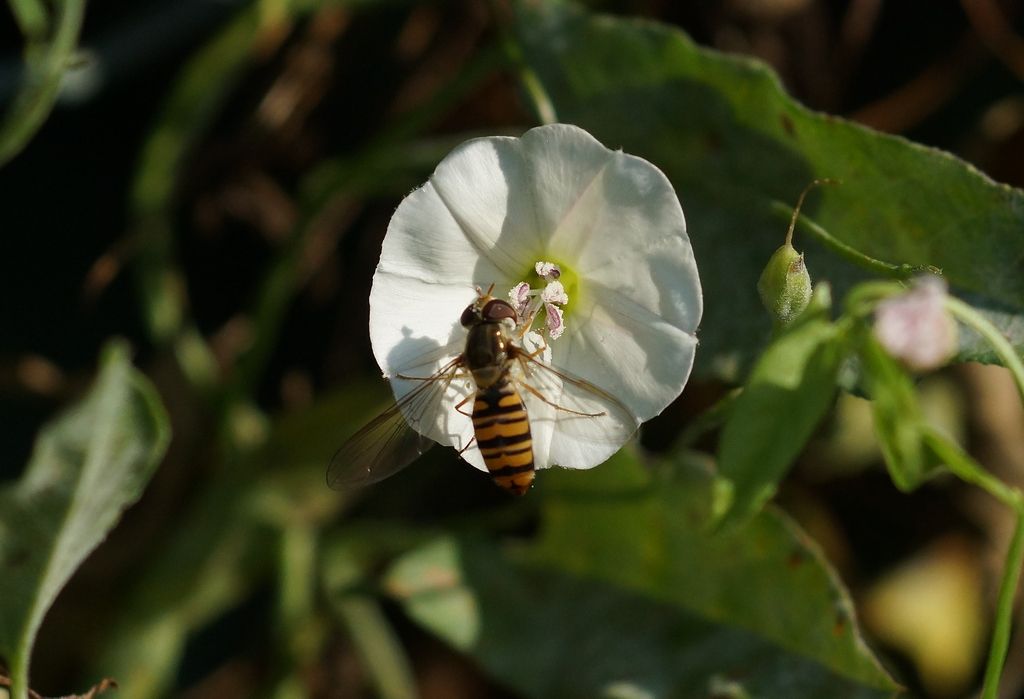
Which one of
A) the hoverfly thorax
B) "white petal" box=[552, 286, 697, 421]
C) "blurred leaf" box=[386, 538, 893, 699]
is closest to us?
→ "white petal" box=[552, 286, 697, 421]

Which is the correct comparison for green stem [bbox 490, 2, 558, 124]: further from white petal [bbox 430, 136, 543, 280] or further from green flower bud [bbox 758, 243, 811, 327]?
green flower bud [bbox 758, 243, 811, 327]

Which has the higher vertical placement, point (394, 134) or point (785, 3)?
point (394, 134)

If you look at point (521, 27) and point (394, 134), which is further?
point (394, 134)

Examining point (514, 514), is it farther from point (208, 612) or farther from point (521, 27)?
point (521, 27)

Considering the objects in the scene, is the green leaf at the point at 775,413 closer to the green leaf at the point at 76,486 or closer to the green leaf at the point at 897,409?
the green leaf at the point at 897,409

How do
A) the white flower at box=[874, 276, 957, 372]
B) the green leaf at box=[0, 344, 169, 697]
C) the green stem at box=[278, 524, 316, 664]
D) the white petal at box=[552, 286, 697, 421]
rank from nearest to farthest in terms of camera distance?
the white flower at box=[874, 276, 957, 372] → the white petal at box=[552, 286, 697, 421] → the green leaf at box=[0, 344, 169, 697] → the green stem at box=[278, 524, 316, 664]

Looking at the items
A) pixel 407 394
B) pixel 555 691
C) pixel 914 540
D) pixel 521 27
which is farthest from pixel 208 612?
pixel 914 540

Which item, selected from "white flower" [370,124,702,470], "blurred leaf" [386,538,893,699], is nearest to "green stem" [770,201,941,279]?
"white flower" [370,124,702,470]

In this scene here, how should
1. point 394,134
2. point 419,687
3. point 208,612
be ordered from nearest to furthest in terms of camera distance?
point 394,134
point 208,612
point 419,687
